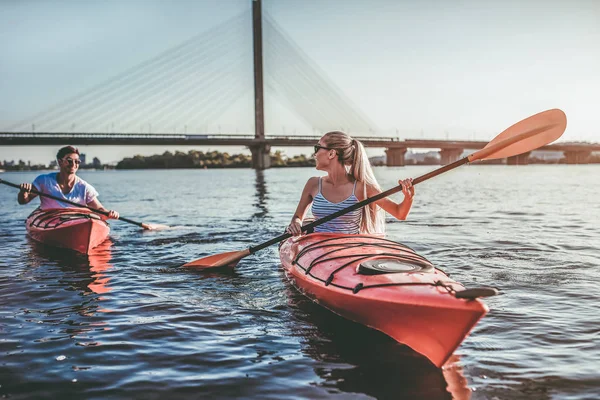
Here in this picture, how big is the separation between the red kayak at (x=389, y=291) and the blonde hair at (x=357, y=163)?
411 millimetres

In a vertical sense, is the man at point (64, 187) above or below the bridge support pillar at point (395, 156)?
below

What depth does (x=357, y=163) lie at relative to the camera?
5145 millimetres

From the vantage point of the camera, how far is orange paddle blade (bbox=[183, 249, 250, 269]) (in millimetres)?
6332

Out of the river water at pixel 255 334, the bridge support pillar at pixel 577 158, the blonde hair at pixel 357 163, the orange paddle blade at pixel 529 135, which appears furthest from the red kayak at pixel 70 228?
the bridge support pillar at pixel 577 158

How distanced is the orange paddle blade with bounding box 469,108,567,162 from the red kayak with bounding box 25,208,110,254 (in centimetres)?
515

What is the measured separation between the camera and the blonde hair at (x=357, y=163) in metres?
5.07

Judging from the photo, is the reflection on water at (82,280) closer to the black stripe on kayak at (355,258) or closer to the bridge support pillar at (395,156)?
the black stripe on kayak at (355,258)

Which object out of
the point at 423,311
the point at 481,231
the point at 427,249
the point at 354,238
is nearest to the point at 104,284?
the point at 354,238

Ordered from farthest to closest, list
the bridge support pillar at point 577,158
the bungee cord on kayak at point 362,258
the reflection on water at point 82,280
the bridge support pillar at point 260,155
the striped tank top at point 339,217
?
the bridge support pillar at point 577,158, the bridge support pillar at point 260,155, the striped tank top at point 339,217, the reflection on water at point 82,280, the bungee cord on kayak at point 362,258

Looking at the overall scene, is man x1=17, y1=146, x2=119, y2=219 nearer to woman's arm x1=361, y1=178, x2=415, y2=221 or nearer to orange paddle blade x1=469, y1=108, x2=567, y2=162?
woman's arm x1=361, y1=178, x2=415, y2=221

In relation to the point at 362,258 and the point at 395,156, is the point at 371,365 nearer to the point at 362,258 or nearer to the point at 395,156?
the point at 362,258

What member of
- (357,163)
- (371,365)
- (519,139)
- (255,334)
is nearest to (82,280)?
(255,334)

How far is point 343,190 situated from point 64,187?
16.1ft

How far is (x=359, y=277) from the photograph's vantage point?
3932 mm
